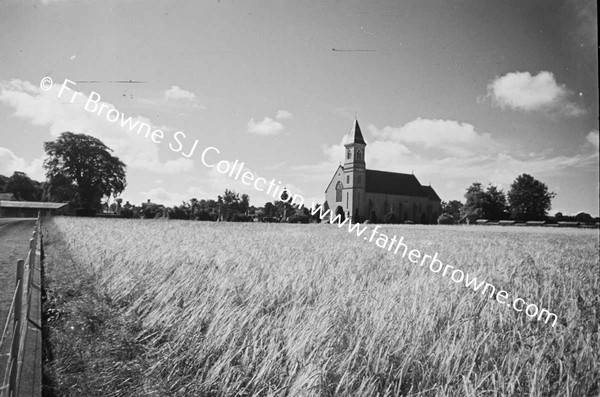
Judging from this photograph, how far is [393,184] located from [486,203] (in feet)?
73.9

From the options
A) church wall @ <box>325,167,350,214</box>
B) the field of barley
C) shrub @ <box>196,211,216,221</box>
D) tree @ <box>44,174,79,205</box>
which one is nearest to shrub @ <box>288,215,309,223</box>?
shrub @ <box>196,211,216,221</box>

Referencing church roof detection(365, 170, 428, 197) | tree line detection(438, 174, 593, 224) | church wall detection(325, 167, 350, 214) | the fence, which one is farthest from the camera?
church roof detection(365, 170, 428, 197)

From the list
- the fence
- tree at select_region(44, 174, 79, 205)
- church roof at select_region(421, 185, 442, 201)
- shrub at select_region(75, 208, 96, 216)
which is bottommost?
the fence

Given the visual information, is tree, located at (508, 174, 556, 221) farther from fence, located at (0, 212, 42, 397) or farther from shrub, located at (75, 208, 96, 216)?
fence, located at (0, 212, 42, 397)

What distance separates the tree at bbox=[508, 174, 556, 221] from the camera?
6697 cm

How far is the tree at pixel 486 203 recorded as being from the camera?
257 ft

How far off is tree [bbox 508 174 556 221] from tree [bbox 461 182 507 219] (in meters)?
5.16

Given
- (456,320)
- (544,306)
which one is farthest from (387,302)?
(544,306)

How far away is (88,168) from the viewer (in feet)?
72.8

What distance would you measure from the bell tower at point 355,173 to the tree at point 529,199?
32.7 meters

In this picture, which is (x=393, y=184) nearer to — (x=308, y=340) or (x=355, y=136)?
(x=355, y=136)

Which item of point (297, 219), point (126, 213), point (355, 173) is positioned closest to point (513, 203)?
point (355, 173)

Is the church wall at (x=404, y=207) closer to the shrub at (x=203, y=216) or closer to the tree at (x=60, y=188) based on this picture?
the shrub at (x=203, y=216)

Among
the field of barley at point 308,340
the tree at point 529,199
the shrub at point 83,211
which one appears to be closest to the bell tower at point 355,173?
the tree at point 529,199
